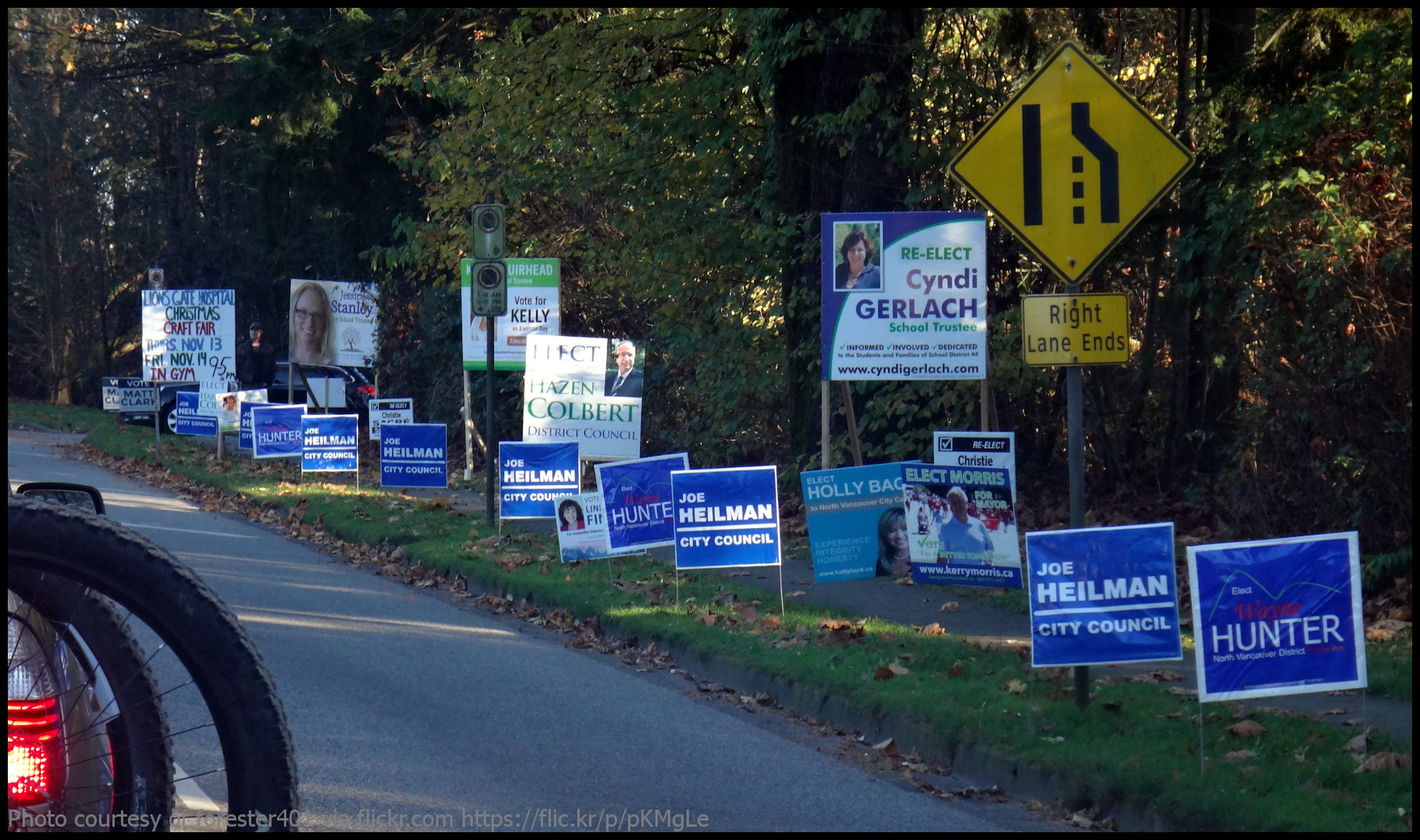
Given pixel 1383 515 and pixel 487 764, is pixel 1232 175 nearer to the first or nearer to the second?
pixel 1383 515

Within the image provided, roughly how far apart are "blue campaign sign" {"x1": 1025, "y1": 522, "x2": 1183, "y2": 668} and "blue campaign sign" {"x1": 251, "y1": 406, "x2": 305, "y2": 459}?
16339 millimetres

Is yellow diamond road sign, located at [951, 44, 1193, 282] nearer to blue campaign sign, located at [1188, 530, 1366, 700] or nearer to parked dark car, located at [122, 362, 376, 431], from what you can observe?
blue campaign sign, located at [1188, 530, 1366, 700]

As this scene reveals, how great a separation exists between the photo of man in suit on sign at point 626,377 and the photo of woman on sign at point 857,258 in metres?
4.51

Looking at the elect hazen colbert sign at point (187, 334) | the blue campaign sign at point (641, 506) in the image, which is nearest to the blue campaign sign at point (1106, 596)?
the blue campaign sign at point (641, 506)

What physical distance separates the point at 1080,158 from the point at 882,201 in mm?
7414

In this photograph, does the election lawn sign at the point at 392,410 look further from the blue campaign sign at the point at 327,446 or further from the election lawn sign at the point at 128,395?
the election lawn sign at the point at 128,395

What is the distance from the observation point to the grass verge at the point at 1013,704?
5336 mm

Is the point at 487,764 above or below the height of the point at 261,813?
below

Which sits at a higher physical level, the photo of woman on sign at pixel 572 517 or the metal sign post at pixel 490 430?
the metal sign post at pixel 490 430

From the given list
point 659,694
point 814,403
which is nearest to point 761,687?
point 659,694

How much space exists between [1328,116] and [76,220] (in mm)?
38319

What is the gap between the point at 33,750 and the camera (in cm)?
333

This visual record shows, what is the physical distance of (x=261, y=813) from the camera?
318 cm

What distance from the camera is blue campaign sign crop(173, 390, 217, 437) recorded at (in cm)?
2467
